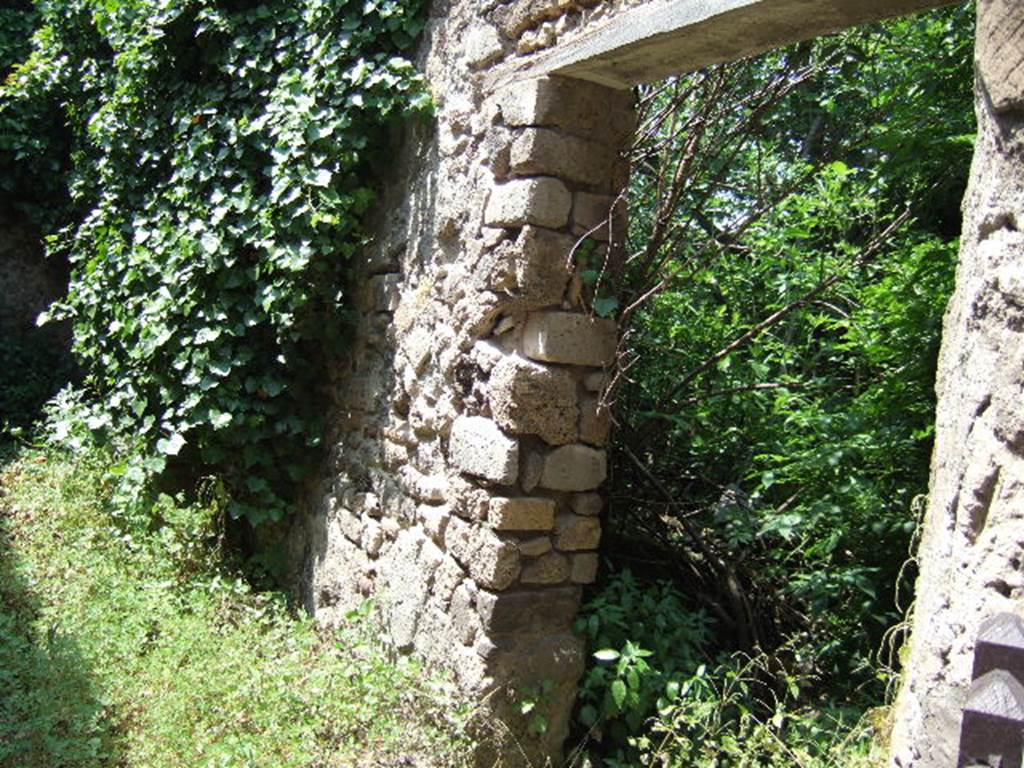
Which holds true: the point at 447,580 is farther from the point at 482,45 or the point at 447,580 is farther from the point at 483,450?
the point at 482,45

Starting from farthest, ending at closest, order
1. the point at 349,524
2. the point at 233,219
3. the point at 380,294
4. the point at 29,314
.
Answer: the point at 29,314 < the point at 233,219 < the point at 349,524 < the point at 380,294

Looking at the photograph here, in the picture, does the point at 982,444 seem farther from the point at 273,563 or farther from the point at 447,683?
the point at 273,563

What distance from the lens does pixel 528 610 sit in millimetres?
3178

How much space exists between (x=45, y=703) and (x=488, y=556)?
178cm

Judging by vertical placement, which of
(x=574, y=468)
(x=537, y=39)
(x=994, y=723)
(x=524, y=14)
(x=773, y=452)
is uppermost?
(x=524, y=14)

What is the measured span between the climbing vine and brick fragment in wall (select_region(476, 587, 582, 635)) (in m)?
1.70

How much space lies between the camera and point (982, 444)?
1741 mm

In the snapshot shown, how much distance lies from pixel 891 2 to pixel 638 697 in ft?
7.11

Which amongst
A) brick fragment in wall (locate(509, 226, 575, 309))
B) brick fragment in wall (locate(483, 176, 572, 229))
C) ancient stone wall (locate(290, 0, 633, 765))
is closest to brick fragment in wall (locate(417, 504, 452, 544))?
ancient stone wall (locate(290, 0, 633, 765))

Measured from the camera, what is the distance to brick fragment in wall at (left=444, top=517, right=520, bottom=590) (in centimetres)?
310

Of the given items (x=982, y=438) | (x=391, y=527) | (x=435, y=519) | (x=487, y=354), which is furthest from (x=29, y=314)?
(x=982, y=438)

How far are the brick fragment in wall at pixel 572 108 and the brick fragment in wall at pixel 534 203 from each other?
20 centimetres

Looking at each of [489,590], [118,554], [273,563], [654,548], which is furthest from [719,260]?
[118,554]

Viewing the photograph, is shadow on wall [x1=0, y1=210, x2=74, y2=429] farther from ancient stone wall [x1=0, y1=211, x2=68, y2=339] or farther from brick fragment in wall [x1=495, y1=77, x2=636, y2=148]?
brick fragment in wall [x1=495, y1=77, x2=636, y2=148]
